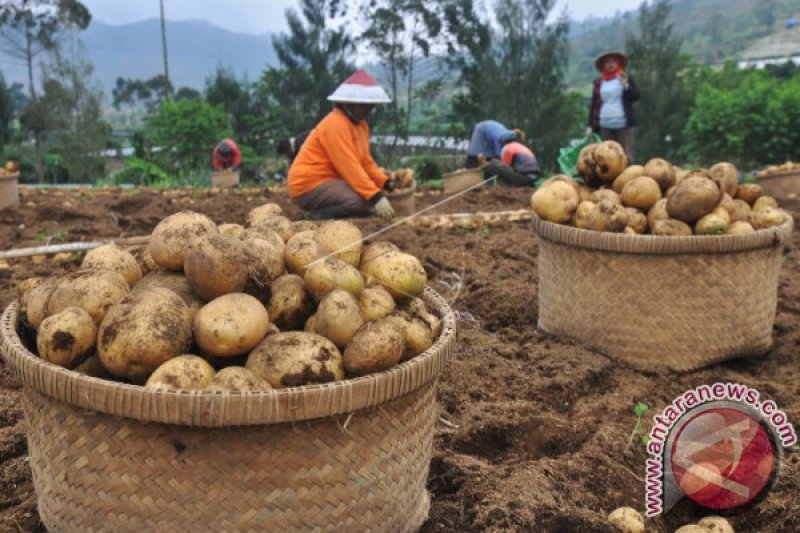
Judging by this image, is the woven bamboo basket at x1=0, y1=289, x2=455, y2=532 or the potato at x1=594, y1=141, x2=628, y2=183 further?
the potato at x1=594, y1=141, x2=628, y2=183

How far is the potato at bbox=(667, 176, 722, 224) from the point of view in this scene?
12.6ft

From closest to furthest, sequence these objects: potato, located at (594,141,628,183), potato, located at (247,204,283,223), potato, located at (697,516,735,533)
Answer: potato, located at (697,516,735,533)
potato, located at (247,204,283,223)
potato, located at (594,141,628,183)

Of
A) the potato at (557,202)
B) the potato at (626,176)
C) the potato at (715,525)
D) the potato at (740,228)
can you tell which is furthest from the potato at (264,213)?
the potato at (740,228)

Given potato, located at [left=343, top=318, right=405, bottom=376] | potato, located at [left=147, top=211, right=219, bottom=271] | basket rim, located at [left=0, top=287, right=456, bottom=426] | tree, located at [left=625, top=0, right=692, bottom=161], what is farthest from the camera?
tree, located at [left=625, top=0, right=692, bottom=161]

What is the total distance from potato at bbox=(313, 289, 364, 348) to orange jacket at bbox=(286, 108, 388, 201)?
502cm

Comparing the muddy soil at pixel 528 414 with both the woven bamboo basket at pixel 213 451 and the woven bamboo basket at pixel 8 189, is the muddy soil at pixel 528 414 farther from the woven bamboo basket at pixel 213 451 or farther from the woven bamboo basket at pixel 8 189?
the woven bamboo basket at pixel 8 189

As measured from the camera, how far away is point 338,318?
7.30ft

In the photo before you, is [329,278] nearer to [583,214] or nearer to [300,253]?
[300,253]

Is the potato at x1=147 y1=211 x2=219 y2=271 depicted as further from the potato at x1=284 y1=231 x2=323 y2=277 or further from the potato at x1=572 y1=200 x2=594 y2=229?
the potato at x1=572 y1=200 x2=594 y2=229

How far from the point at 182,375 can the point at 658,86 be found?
24.6 m

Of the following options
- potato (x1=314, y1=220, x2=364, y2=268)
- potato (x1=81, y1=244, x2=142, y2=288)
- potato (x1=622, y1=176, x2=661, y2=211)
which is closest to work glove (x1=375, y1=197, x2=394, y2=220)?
potato (x1=622, y1=176, x2=661, y2=211)

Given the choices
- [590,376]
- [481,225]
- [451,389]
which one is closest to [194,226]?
[451,389]

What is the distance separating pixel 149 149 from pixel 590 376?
2646cm

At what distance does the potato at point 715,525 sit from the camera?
233 cm
